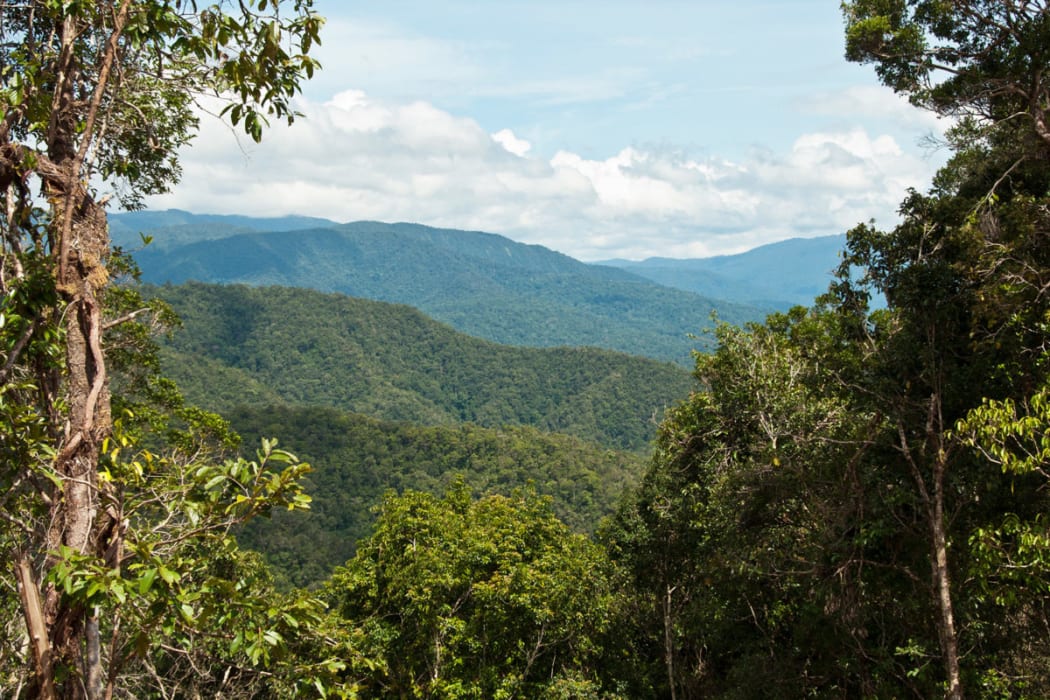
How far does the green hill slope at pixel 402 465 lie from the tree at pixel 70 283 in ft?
149

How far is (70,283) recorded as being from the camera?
2.47 meters

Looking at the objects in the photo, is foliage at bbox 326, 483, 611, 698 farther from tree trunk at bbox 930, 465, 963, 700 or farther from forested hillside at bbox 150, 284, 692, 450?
forested hillside at bbox 150, 284, 692, 450

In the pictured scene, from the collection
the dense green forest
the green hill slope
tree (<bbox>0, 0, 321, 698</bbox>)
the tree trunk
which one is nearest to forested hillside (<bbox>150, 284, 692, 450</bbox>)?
the green hill slope

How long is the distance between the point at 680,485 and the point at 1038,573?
6.64 meters

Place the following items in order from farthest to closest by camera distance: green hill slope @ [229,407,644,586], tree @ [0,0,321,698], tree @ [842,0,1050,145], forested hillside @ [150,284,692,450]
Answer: forested hillside @ [150,284,692,450], green hill slope @ [229,407,644,586], tree @ [842,0,1050,145], tree @ [0,0,321,698]

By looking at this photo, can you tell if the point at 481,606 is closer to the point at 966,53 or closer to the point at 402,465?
the point at 966,53

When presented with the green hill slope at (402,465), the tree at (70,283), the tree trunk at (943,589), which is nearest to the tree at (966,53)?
the tree trunk at (943,589)

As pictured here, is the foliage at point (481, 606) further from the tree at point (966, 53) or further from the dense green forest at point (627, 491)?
the tree at point (966, 53)

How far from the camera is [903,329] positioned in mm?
6449

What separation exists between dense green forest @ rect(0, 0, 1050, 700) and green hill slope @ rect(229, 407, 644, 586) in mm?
36931

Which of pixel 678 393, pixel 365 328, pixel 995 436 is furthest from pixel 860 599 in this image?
pixel 365 328

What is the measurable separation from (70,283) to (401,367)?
13018cm

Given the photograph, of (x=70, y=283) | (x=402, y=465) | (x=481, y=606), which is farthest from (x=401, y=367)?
(x=70, y=283)

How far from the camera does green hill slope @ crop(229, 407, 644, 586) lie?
51.8 meters
